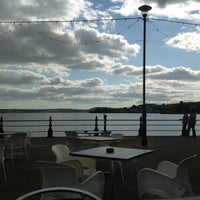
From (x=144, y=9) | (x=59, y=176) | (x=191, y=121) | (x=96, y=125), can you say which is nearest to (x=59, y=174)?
(x=59, y=176)

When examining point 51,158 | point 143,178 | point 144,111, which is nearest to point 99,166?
point 51,158

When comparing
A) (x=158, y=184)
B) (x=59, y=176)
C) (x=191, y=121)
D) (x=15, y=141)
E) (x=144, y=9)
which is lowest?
(x=158, y=184)

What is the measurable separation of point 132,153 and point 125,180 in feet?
4.98

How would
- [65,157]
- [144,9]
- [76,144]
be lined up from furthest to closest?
[144,9] < [76,144] < [65,157]

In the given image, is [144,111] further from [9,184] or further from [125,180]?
[9,184]

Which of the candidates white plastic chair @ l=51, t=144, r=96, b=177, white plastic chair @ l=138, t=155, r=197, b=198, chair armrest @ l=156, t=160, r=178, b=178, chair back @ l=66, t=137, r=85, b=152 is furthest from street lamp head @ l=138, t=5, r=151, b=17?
white plastic chair @ l=138, t=155, r=197, b=198

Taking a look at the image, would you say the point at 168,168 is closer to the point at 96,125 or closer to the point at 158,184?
the point at 158,184

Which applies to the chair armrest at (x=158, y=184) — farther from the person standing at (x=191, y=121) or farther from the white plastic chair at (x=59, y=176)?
the person standing at (x=191, y=121)

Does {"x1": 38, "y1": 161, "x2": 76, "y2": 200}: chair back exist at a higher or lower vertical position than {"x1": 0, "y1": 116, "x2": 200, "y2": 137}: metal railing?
lower

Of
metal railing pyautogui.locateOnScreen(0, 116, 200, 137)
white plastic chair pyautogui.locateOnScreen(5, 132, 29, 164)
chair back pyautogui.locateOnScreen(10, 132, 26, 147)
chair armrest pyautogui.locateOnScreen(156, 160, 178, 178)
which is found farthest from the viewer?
metal railing pyautogui.locateOnScreen(0, 116, 200, 137)

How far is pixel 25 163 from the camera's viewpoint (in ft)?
25.5

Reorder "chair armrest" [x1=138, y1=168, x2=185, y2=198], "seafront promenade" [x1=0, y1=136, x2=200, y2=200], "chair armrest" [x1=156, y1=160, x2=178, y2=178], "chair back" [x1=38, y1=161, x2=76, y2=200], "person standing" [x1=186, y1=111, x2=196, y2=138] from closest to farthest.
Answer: "chair back" [x1=38, y1=161, x2=76, y2=200]
"chair armrest" [x1=138, y1=168, x2=185, y2=198]
"chair armrest" [x1=156, y1=160, x2=178, y2=178]
"seafront promenade" [x1=0, y1=136, x2=200, y2=200]
"person standing" [x1=186, y1=111, x2=196, y2=138]

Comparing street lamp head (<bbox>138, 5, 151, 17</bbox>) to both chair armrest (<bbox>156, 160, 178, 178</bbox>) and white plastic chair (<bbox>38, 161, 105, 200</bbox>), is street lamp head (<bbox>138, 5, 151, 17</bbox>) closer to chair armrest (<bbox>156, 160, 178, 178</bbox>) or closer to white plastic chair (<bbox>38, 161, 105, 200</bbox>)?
chair armrest (<bbox>156, 160, 178, 178</bbox>)

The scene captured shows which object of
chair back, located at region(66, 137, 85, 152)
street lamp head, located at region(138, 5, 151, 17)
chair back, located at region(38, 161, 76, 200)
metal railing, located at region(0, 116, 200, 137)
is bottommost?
chair back, located at region(38, 161, 76, 200)
